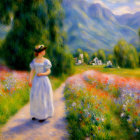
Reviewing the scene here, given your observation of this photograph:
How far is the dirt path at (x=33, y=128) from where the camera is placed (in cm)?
377

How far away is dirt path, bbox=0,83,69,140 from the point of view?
3.77 meters

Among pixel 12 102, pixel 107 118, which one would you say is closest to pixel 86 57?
pixel 12 102

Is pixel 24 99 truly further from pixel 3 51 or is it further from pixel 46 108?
pixel 3 51

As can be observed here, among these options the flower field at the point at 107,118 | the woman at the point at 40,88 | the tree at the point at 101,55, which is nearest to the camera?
the flower field at the point at 107,118

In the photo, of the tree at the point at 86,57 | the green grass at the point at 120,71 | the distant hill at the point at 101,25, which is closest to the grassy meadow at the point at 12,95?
the distant hill at the point at 101,25

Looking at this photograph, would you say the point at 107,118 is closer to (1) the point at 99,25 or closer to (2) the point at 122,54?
(2) the point at 122,54

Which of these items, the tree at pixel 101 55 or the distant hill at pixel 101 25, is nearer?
the distant hill at pixel 101 25

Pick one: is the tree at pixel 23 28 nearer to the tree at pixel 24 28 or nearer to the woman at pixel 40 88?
the tree at pixel 24 28

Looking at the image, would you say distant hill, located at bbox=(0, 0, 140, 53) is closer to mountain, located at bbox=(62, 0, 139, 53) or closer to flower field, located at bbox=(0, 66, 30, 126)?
mountain, located at bbox=(62, 0, 139, 53)

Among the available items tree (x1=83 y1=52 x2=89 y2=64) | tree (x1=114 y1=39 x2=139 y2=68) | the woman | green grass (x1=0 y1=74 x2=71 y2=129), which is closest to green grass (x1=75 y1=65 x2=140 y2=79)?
tree (x1=83 y1=52 x2=89 y2=64)

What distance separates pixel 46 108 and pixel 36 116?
0.33 m

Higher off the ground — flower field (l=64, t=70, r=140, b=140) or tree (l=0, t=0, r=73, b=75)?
tree (l=0, t=0, r=73, b=75)

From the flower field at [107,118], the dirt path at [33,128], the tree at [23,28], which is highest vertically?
the tree at [23,28]

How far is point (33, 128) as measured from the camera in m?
4.23
